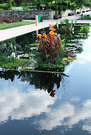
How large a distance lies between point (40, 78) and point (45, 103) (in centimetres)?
200

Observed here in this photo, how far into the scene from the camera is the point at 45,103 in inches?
222

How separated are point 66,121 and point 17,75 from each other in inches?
142

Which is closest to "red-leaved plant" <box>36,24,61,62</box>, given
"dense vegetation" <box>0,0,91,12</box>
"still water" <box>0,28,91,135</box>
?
"still water" <box>0,28,91,135</box>

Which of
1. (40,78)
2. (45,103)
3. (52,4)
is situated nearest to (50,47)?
(40,78)

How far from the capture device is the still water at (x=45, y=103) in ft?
14.8

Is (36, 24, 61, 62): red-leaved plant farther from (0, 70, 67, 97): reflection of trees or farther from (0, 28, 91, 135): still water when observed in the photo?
(0, 70, 67, 97): reflection of trees

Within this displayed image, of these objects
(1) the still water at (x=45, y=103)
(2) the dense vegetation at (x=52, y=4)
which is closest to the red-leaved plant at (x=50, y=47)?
(1) the still water at (x=45, y=103)

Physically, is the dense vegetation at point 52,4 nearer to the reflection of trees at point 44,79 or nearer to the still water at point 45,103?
the reflection of trees at point 44,79

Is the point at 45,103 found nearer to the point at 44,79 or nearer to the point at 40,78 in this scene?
the point at 44,79

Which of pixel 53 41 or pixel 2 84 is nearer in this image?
pixel 2 84

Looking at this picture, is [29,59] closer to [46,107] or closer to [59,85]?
[59,85]

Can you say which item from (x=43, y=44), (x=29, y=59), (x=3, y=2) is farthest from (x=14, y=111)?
(x=3, y=2)

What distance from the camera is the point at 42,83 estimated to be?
716cm

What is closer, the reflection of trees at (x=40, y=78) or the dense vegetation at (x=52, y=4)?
the reflection of trees at (x=40, y=78)
